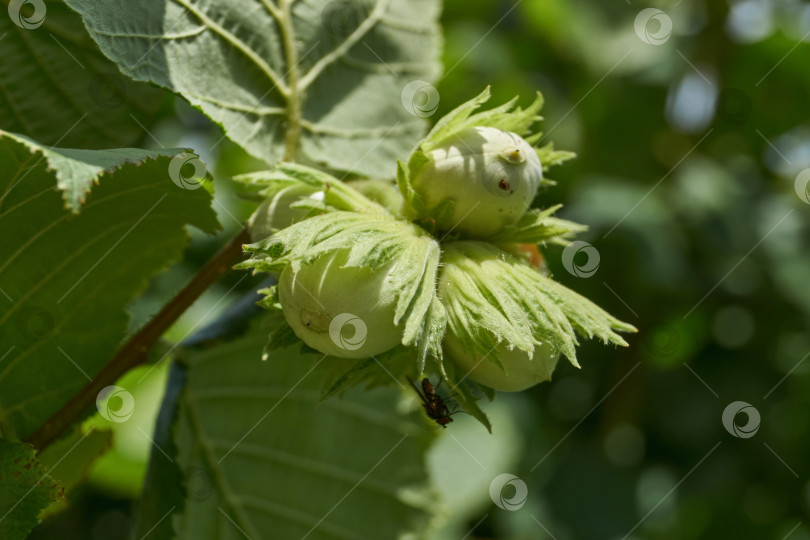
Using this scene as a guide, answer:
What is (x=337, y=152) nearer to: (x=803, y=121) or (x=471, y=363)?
(x=471, y=363)

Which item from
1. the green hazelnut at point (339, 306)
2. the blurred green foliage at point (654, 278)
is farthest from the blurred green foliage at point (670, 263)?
the green hazelnut at point (339, 306)

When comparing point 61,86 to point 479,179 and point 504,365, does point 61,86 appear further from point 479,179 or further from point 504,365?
point 504,365

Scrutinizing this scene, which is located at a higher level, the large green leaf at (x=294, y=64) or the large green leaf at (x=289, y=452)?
the large green leaf at (x=294, y=64)

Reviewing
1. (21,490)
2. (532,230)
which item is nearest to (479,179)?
(532,230)

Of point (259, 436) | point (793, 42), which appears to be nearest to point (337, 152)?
point (259, 436)

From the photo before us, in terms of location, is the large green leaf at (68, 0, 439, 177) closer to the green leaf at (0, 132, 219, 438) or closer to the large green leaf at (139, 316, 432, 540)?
the green leaf at (0, 132, 219, 438)

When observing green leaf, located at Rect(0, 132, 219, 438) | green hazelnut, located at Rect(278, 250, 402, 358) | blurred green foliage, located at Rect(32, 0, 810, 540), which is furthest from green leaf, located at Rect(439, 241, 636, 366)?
blurred green foliage, located at Rect(32, 0, 810, 540)

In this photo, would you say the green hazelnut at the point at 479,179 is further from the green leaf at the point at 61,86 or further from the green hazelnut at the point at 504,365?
the green leaf at the point at 61,86
